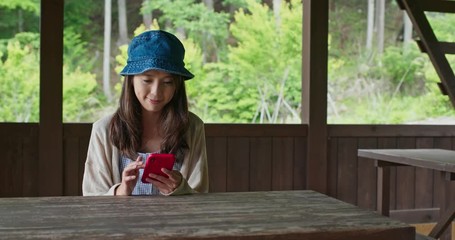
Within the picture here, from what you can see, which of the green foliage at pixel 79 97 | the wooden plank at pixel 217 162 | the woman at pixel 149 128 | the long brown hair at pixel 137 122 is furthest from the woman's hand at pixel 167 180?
the green foliage at pixel 79 97

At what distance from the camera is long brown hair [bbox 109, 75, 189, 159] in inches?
71.2

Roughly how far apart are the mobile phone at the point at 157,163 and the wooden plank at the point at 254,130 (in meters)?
1.88

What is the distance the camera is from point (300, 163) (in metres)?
3.73

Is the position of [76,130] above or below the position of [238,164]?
above

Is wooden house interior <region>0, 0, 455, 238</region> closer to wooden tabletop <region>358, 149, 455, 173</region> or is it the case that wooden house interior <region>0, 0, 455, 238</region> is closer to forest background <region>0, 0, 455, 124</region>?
wooden tabletop <region>358, 149, 455, 173</region>

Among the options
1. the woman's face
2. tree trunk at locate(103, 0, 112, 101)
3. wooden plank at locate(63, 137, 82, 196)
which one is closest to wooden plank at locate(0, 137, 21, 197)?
wooden plank at locate(63, 137, 82, 196)

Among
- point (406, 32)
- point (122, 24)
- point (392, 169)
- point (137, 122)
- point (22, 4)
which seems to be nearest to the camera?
point (137, 122)

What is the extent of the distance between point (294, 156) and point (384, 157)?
0.81m

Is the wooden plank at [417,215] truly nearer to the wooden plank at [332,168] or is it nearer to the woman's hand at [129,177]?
the wooden plank at [332,168]

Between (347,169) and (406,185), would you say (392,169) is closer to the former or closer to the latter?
(406,185)

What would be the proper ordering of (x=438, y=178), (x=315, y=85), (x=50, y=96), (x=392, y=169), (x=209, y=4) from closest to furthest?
1. (x=50, y=96)
2. (x=315, y=85)
3. (x=392, y=169)
4. (x=438, y=178)
5. (x=209, y=4)

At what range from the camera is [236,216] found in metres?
1.30

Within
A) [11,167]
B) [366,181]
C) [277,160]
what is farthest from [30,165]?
[366,181]

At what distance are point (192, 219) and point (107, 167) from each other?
0.65 metres
